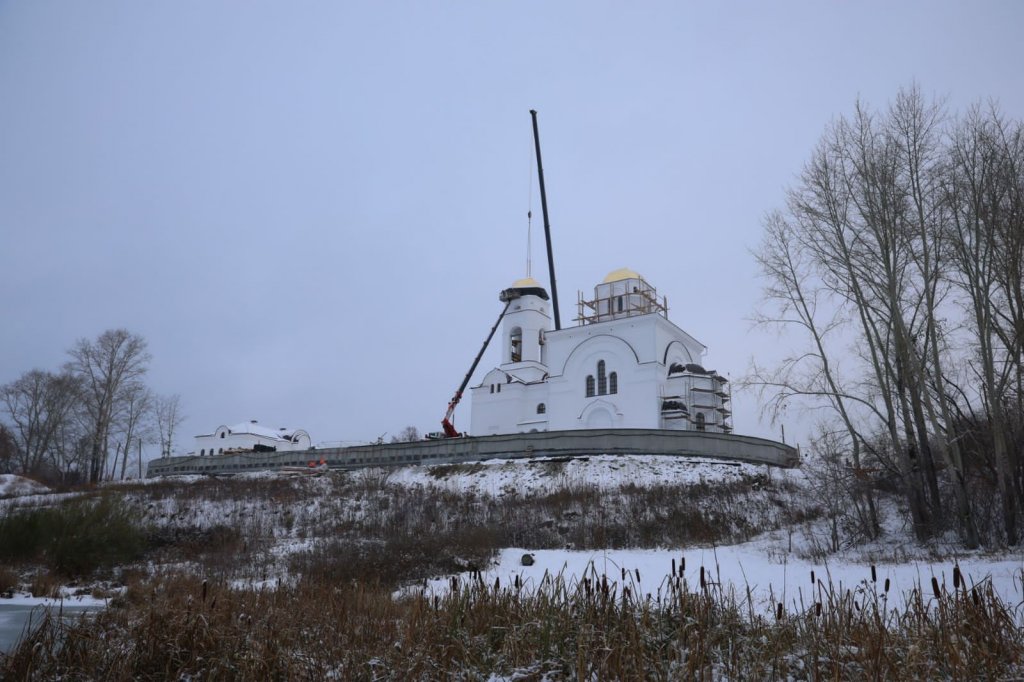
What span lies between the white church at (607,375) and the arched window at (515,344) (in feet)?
0.24

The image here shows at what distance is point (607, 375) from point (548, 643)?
3450 centimetres

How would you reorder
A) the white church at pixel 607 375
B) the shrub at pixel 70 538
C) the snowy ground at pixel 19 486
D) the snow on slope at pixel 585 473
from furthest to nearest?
the white church at pixel 607 375 → the snowy ground at pixel 19 486 → the snow on slope at pixel 585 473 → the shrub at pixel 70 538

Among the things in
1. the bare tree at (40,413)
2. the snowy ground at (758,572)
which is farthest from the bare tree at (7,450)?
the snowy ground at (758,572)

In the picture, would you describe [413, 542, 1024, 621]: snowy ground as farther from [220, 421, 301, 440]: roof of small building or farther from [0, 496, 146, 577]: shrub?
[220, 421, 301, 440]: roof of small building

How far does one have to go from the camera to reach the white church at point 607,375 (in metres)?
38.0

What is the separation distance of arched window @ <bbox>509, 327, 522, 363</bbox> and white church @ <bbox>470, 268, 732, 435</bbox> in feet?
0.24

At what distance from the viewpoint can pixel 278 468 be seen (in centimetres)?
3719

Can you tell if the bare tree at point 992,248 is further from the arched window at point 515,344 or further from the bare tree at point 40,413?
the bare tree at point 40,413

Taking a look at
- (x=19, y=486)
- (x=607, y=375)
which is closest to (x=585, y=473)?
(x=607, y=375)

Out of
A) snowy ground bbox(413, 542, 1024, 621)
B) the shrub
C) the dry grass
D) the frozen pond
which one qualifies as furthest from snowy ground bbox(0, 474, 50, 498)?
the dry grass

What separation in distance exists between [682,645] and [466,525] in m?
15.5

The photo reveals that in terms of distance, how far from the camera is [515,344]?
4716 cm

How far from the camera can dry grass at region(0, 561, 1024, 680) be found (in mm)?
5141

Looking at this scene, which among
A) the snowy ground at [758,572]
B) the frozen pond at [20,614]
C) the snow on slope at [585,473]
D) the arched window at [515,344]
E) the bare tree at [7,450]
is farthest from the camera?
the arched window at [515,344]
